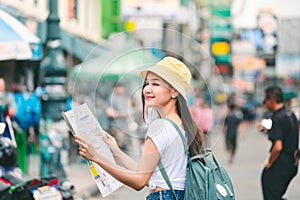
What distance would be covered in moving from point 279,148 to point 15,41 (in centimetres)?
331

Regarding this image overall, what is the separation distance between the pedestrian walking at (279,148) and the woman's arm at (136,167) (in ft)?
13.9

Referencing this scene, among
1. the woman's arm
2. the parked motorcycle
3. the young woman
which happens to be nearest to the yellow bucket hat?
the young woman

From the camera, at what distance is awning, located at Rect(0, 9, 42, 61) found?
32.2 feet

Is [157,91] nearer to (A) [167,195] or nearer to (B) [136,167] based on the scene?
(B) [136,167]

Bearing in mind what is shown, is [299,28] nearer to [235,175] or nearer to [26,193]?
[235,175]

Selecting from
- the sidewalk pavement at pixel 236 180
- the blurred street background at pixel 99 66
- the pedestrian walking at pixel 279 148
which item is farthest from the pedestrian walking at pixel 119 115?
the pedestrian walking at pixel 279 148

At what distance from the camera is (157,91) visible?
482 centimetres

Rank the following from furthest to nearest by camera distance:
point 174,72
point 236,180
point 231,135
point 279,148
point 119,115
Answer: point 231,135, point 236,180, point 279,148, point 119,115, point 174,72

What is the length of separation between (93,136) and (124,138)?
807 mm

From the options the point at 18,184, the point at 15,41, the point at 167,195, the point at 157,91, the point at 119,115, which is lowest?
the point at 18,184

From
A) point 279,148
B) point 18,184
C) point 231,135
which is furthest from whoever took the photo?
point 231,135

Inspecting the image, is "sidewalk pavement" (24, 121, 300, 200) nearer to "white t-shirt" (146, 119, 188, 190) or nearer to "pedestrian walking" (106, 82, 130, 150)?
"pedestrian walking" (106, 82, 130, 150)

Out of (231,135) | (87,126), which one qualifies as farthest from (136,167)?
(231,135)

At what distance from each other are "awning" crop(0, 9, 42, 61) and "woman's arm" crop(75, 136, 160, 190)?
4869 mm
